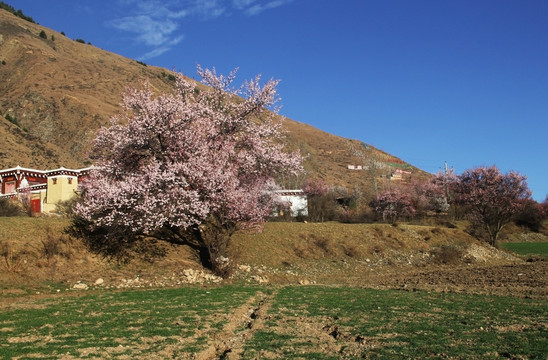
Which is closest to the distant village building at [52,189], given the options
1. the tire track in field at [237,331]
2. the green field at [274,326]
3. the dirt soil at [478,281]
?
the green field at [274,326]

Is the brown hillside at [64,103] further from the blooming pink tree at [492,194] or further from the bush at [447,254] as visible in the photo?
the bush at [447,254]

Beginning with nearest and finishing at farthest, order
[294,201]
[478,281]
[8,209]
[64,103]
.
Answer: [478,281]
[8,209]
[294,201]
[64,103]

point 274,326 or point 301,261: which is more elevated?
point 301,261

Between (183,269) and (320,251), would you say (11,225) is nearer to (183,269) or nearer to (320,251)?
(183,269)

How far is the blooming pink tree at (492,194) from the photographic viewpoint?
4891 cm

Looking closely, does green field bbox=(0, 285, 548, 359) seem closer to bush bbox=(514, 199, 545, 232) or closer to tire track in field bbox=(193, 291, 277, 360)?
tire track in field bbox=(193, 291, 277, 360)

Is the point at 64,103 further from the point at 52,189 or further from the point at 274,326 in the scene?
the point at 274,326

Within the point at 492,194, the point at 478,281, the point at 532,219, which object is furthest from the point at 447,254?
the point at 532,219

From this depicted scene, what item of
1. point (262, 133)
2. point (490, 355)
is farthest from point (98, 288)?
point (490, 355)

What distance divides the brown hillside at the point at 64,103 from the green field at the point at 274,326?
59.1 m

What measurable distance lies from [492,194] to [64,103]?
8771cm

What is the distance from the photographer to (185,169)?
79.4 ft

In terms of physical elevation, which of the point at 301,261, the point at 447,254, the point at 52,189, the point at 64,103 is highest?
the point at 64,103

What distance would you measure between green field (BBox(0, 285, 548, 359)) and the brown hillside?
194 ft
